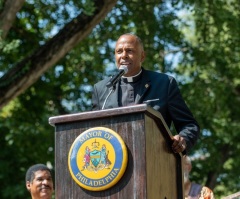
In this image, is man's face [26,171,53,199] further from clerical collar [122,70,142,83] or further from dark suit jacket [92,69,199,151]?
clerical collar [122,70,142,83]

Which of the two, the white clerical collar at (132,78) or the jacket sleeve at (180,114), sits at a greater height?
the white clerical collar at (132,78)

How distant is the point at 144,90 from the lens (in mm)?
6074

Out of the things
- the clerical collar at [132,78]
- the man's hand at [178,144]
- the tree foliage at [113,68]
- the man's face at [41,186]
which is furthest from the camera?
the tree foliage at [113,68]

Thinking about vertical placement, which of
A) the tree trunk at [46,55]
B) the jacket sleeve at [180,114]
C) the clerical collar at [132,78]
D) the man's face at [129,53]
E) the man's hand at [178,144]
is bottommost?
the man's hand at [178,144]

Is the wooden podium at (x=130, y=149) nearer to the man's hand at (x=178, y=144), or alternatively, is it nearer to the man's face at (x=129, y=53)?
the man's hand at (x=178, y=144)

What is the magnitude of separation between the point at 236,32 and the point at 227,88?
3.24 m

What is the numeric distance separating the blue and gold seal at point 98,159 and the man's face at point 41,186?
348cm

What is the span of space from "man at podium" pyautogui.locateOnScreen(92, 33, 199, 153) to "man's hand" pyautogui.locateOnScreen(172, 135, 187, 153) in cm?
13

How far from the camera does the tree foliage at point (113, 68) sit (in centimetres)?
1675

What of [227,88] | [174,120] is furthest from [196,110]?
[174,120]

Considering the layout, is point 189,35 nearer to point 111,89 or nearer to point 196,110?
point 196,110

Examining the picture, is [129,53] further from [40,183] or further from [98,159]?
[40,183]

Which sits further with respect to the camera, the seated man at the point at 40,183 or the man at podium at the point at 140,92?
the seated man at the point at 40,183

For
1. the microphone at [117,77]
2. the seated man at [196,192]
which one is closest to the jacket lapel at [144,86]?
the microphone at [117,77]
